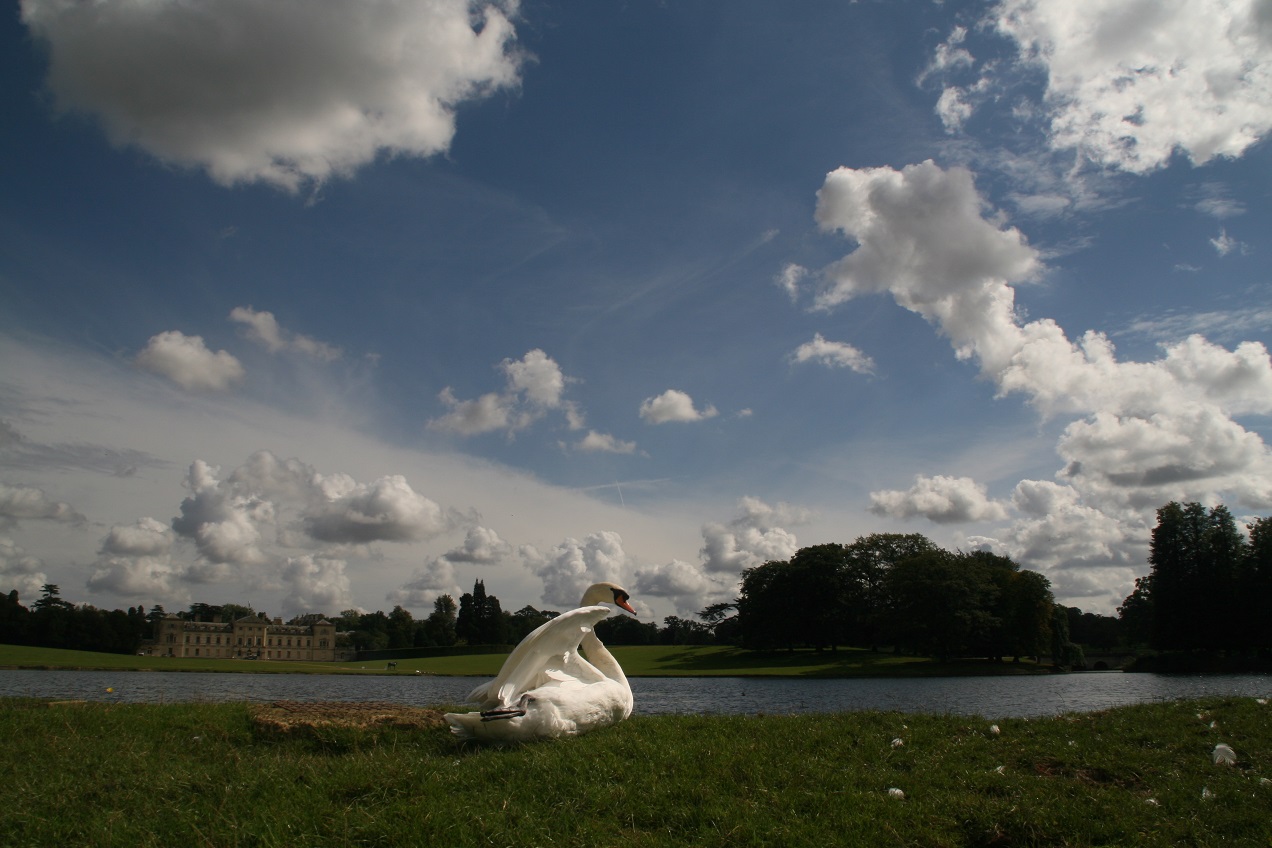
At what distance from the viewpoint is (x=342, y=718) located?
10914mm

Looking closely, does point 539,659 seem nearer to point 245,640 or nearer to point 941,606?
point 941,606

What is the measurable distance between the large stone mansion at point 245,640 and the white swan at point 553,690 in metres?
141

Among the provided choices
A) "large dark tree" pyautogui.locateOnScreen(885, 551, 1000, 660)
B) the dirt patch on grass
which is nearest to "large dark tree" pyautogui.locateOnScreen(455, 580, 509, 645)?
"large dark tree" pyautogui.locateOnScreen(885, 551, 1000, 660)

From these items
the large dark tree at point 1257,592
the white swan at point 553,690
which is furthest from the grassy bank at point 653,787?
the large dark tree at point 1257,592

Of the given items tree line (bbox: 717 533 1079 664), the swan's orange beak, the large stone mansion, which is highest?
the swan's orange beak

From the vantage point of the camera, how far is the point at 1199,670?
53406 millimetres

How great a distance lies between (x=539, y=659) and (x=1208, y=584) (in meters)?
74.6

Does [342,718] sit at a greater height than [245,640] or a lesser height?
greater

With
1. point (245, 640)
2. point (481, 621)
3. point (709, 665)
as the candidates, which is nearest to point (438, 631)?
point (481, 621)

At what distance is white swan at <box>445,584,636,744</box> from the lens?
30.0 feet

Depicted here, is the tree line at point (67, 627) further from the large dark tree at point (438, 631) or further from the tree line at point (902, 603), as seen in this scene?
the tree line at point (902, 603)

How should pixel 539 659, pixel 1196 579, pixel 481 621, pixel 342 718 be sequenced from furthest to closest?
pixel 481 621
pixel 1196 579
pixel 342 718
pixel 539 659

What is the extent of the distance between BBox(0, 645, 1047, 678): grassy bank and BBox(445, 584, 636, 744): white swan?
5044 cm

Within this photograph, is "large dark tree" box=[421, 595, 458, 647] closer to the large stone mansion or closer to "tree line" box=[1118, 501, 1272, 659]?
the large stone mansion
